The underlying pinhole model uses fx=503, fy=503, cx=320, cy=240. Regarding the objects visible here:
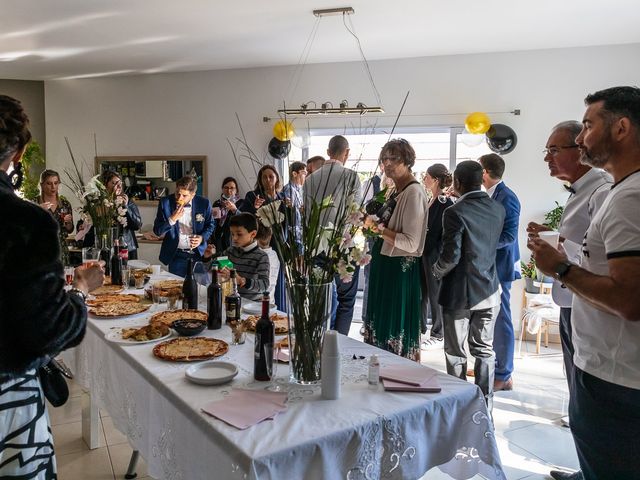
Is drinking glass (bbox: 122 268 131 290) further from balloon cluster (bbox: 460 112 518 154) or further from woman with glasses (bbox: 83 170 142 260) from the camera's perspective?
balloon cluster (bbox: 460 112 518 154)

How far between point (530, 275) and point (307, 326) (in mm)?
3864

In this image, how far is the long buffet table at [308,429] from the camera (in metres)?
1.20

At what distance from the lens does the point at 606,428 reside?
1497mm

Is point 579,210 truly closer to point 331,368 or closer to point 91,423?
point 331,368

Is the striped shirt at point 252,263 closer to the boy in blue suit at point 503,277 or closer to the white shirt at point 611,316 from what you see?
the white shirt at point 611,316

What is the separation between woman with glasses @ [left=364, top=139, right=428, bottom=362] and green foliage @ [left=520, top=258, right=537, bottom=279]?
7.63ft

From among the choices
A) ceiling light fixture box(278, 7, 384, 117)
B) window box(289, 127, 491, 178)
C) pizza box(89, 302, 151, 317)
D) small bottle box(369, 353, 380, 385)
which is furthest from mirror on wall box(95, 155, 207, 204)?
small bottle box(369, 353, 380, 385)

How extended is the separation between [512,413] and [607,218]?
7.30ft

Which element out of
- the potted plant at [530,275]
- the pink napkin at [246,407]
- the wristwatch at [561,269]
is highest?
the wristwatch at [561,269]

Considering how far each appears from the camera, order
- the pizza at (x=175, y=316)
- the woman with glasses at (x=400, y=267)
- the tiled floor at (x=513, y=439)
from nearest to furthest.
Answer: the pizza at (x=175, y=316)
the tiled floor at (x=513, y=439)
the woman with glasses at (x=400, y=267)

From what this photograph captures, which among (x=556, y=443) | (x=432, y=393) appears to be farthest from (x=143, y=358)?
(x=556, y=443)

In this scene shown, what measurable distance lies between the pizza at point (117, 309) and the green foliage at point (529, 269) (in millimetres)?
3730

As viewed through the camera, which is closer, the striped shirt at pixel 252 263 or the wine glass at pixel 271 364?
the wine glass at pixel 271 364

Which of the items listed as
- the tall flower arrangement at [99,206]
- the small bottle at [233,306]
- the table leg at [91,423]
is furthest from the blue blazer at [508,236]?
the table leg at [91,423]
